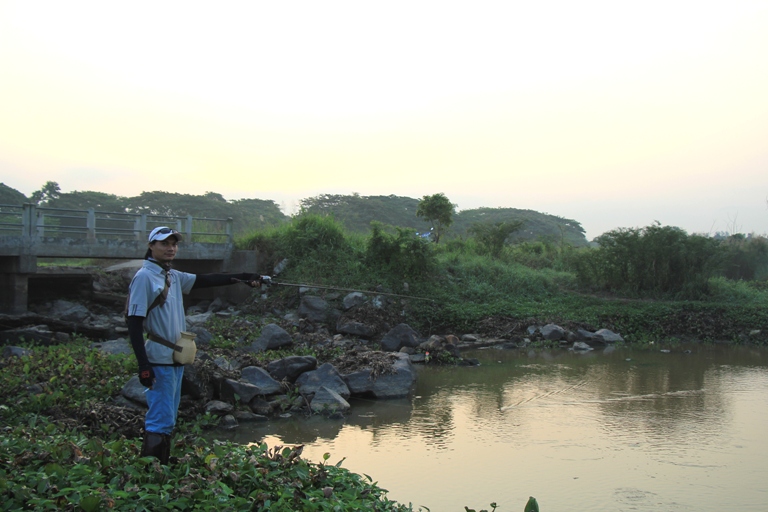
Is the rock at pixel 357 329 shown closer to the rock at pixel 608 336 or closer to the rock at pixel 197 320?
the rock at pixel 197 320

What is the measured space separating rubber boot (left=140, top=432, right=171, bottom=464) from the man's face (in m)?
1.20

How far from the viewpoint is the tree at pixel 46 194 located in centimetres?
3211

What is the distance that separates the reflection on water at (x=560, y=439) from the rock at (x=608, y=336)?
3535 millimetres

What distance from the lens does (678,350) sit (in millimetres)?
14727

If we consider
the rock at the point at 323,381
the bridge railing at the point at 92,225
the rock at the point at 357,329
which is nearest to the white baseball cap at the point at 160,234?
the rock at the point at 323,381

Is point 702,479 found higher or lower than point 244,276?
lower

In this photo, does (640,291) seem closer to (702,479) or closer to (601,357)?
(601,357)

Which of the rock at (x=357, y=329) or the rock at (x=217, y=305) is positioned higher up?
the rock at (x=217, y=305)

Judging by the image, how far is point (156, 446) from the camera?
4.48 metres

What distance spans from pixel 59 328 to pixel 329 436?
6.95m

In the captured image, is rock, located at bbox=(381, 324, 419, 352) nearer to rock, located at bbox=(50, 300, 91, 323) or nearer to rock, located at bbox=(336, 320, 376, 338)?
rock, located at bbox=(336, 320, 376, 338)

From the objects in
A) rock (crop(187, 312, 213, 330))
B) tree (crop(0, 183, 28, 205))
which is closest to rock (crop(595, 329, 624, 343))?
rock (crop(187, 312, 213, 330))

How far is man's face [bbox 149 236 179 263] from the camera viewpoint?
180 inches

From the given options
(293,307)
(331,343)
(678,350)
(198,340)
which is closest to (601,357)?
(678,350)
